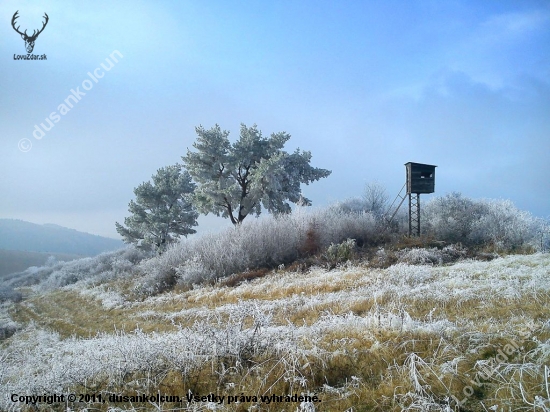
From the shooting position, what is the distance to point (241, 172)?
71.8ft

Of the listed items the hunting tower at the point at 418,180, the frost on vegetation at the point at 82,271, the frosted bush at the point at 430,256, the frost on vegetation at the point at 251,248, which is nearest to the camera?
the frosted bush at the point at 430,256

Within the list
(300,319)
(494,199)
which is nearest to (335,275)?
(300,319)

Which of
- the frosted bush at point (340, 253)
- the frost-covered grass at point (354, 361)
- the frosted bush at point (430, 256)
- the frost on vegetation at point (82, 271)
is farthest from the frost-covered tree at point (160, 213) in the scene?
the frost-covered grass at point (354, 361)

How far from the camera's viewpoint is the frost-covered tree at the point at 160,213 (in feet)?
83.6

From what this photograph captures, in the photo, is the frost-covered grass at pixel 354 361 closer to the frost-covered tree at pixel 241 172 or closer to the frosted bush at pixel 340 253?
the frosted bush at pixel 340 253

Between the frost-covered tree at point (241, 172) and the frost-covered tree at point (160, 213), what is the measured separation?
14.8 ft

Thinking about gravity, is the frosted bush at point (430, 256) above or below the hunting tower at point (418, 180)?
→ below

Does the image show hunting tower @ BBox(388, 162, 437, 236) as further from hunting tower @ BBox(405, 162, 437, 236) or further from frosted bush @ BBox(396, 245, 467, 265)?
frosted bush @ BBox(396, 245, 467, 265)

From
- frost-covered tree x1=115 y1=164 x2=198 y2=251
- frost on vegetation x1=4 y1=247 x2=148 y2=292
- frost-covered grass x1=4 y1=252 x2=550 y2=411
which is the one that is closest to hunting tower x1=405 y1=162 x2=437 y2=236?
frost-covered grass x1=4 y1=252 x2=550 y2=411

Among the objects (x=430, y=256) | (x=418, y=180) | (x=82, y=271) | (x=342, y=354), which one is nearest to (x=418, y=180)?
(x=418, y=180)

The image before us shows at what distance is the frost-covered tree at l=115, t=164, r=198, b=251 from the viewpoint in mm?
25484

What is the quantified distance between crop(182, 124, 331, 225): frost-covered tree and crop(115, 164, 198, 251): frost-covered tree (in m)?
4.52

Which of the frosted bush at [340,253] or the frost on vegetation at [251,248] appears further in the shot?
the frost on vegetation at [251,248]

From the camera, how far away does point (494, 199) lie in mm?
21188
